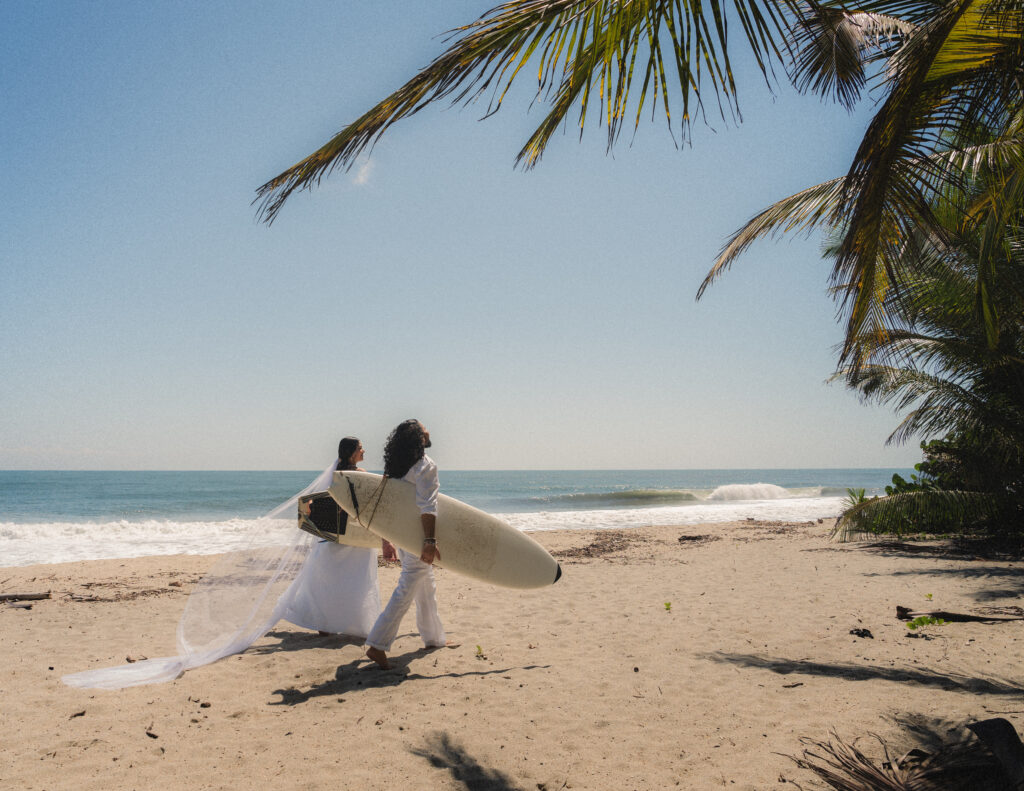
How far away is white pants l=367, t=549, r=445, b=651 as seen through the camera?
419cm

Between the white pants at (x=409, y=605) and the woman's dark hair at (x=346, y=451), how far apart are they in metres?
0.91

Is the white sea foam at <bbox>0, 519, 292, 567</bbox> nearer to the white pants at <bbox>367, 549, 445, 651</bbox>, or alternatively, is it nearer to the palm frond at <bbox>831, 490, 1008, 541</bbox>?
the white pants at <bbox>367, 549, 445, 651</bbox>

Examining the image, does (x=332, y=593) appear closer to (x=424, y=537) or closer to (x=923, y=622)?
(x=424, y=537)

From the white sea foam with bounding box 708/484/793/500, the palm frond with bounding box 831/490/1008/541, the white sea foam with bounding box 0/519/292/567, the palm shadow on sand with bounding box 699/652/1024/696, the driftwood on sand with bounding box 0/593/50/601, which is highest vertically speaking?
the palm frond with bounding box 831/490/1008/541

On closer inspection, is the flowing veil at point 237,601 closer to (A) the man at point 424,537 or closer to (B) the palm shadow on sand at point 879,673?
(A) the man at point 424,537

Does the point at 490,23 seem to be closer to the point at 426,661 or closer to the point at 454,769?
the point at 454,769

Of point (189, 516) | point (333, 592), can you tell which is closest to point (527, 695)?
point (333, 592)

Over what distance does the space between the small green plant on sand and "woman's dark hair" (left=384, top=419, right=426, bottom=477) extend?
13.6 feet

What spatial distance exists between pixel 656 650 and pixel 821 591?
3.15 metres

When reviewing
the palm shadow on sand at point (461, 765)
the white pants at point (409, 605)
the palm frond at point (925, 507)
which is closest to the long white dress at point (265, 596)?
the white pants at point (409, 605)

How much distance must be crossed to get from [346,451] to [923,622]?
4812 mm

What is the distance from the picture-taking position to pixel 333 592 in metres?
4.74

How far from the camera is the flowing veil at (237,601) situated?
13.3 ft

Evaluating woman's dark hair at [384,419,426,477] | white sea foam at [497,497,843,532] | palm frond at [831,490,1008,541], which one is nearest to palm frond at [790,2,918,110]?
woman's dark hair at [384,419,426,477]
